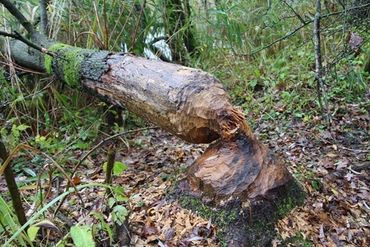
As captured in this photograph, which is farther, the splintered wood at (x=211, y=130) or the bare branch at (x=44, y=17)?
the bare branch at (x=44, y=17)

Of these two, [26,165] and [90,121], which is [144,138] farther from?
[26,165]

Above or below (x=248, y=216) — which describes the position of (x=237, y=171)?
above

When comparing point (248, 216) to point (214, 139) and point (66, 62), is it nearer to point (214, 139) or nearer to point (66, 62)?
point (214, 139)

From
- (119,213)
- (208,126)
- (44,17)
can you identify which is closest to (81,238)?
(119,213)

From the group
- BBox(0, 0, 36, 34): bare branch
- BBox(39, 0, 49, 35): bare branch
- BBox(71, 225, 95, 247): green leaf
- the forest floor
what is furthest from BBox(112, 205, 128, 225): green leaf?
BBox(39, 0, 49, 35): bare branch

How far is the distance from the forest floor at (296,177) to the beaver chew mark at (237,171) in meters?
0.18

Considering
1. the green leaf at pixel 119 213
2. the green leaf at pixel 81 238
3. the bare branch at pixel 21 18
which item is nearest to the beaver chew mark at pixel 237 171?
the green leaf at pixel 119 213

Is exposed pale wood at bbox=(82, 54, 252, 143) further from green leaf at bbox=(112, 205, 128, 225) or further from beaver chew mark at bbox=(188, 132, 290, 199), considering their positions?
green leaf at bbox=(112, 205, 128, 225)

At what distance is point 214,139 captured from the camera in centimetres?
224

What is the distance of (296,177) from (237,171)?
554 mm

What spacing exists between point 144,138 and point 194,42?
182cm

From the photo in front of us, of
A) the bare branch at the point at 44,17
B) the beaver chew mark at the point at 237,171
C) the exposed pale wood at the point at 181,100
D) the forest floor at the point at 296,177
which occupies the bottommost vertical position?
the forest floor at the point at 296,177

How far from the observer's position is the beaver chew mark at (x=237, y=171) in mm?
2000

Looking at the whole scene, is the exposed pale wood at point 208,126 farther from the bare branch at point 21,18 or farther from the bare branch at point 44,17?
the bare branch at point 44,17
